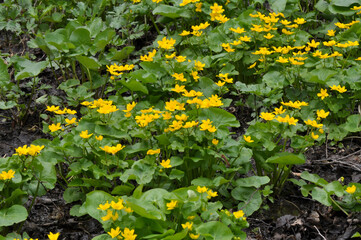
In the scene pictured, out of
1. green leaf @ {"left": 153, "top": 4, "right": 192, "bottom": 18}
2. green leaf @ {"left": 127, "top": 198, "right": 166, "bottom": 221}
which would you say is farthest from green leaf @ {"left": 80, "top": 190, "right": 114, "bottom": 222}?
green leaf @ {"left": 153, "top": 4, "right": 192, "bottom": 18}

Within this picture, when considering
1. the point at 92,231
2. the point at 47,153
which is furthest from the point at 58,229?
the point at 47,153

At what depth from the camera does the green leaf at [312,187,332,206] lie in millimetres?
2680

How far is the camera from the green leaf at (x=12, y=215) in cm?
246

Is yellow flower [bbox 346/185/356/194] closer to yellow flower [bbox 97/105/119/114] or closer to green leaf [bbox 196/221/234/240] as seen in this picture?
green leaf [bbox 196/221/234/240]

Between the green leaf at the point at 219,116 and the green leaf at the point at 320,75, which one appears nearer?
the green leaf at the point at 219,116

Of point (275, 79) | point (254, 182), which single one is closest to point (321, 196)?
point (254, 182)

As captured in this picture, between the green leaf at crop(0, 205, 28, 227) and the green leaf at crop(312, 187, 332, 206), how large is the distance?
1.59m

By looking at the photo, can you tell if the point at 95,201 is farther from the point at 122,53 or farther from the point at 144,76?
the point at 122,53

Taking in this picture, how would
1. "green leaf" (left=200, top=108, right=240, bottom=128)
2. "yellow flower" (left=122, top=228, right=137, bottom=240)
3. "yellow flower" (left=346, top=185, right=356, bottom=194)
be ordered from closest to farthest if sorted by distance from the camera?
1. "yellow flower" (left=122, top=228, right=137, bottom=240)
2. "yellow flower" (left=346, top=185, right=356, bottom=194)
3. "green leaf" (left=200, top=108, right=240, bottom=128)

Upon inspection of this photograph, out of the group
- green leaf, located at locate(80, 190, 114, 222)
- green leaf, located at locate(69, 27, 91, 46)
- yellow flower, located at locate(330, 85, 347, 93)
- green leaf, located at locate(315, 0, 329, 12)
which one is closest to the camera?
green leaf, located at locate(80, 190, 114, 222)

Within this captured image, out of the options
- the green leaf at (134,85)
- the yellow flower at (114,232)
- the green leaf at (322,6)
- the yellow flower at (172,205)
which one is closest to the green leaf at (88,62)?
the green leaf at (134,85)

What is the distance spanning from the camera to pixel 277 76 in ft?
11.7

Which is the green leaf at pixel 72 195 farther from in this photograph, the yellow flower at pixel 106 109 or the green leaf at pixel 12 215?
the yellow flower at pixel 106 109

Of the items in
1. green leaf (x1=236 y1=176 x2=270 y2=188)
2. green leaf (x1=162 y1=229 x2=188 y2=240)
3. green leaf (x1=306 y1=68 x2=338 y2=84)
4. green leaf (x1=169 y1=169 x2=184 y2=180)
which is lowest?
green leaf (x1=236 y1=176 x2=270 y2=188)
